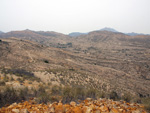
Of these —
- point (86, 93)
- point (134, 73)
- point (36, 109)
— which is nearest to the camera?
point (36, 109)

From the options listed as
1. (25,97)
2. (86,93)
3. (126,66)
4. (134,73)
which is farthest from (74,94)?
(126,66)

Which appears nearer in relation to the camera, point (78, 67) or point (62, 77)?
point (62, 77)

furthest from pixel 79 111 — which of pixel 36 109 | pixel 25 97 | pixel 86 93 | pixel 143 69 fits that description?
pixel 143 69

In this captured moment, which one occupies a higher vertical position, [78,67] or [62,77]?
[62,77]

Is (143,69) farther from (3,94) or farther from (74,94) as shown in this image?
(3,94)

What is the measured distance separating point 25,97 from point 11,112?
6.23 ft

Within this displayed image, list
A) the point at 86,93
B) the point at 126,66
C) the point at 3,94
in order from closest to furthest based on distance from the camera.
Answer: the point at 3,94
the point at 86,93
the point at 126,66

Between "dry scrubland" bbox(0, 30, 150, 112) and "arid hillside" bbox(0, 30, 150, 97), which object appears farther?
"arid hillside" bbox(0, 30, 150, 97)

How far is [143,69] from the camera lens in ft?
111

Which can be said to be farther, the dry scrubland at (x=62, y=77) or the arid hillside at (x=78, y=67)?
the arid hillside at (x=78, y=67)

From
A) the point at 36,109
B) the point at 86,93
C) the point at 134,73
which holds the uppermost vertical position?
the point at 36,109

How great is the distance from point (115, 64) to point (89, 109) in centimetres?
3869

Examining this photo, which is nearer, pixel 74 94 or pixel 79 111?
pixel 79 111

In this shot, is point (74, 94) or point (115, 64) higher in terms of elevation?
point (74, 94)
